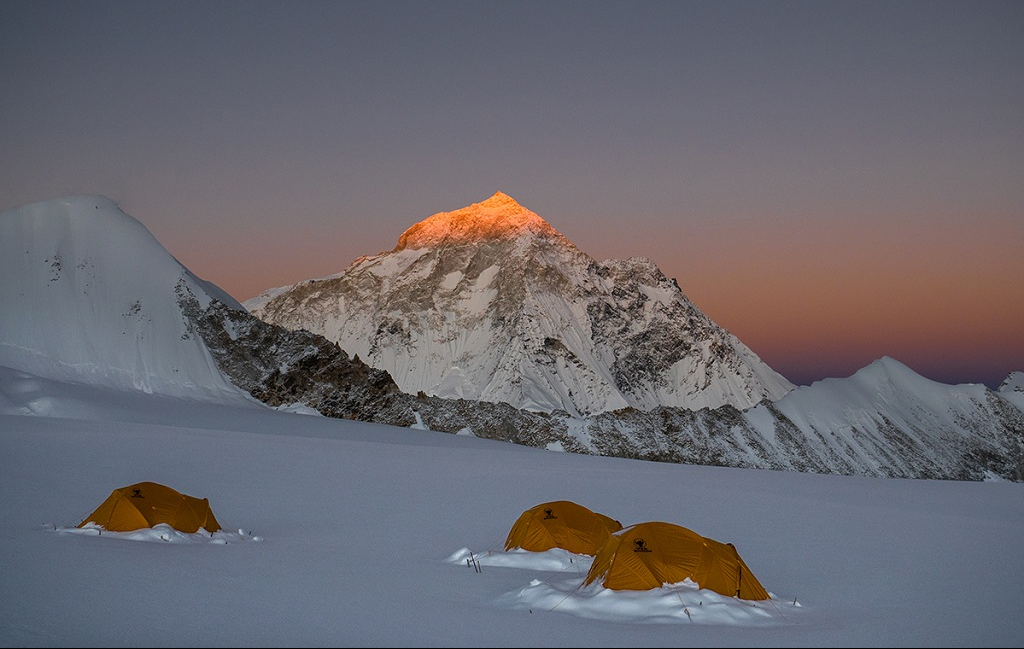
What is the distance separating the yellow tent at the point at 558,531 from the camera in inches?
806

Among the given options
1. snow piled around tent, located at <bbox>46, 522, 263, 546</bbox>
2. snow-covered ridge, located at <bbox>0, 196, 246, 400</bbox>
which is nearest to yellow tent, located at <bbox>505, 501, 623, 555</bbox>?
snow piled around tent, located at <bbox>46, 522, 263, 546</bbox>

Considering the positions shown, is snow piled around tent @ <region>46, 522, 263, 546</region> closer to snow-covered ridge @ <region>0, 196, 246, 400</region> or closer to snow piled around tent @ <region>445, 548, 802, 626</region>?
snow piled around tent @ <region>445, 548, 802, 626</region>

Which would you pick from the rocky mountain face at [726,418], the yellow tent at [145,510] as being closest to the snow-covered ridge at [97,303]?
the rocky mountain face at [726,418]

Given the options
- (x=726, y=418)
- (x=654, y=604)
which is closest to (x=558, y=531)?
(x=654, y=604)

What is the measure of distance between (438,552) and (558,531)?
2.93 meters

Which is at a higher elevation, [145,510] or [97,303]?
[97,303]

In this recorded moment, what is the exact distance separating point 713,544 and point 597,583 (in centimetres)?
215

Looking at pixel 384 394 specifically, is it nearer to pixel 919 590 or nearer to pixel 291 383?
pixel 291 383

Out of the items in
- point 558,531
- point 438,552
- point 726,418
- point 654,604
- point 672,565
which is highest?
point 672,565

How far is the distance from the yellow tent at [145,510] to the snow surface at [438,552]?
1.27 feet

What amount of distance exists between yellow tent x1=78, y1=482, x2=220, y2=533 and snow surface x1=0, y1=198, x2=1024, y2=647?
0.39m

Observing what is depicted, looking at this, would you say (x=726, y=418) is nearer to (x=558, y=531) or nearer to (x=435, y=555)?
(x=558, y=531)

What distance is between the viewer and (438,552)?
2114cm

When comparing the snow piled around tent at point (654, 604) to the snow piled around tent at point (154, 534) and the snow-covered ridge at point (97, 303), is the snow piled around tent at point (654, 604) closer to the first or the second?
the snow piled around tent at point (154, 534)
